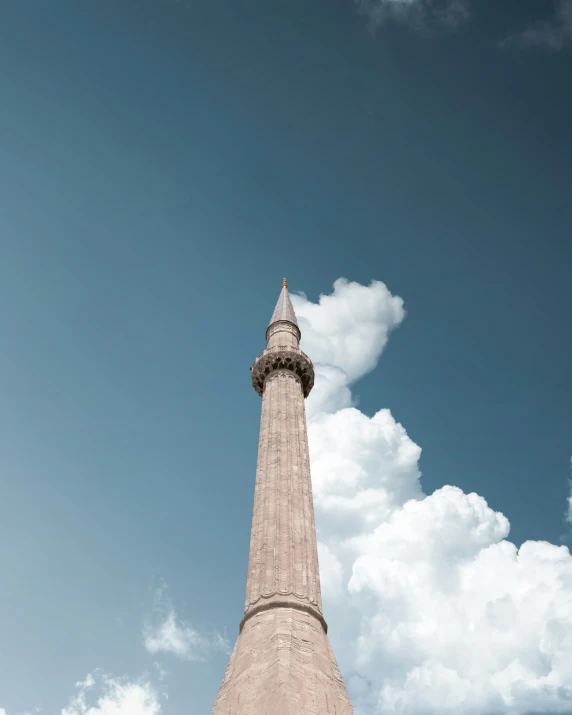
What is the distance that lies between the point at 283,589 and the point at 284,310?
17974mm

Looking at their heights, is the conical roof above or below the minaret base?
above

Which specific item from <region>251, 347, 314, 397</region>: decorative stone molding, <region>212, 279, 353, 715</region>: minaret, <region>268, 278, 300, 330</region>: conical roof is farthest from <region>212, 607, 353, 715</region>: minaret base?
<region>268, 278, 300, 330</region>: conical roof

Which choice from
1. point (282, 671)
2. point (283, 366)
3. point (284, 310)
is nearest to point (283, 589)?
point (282, 671)

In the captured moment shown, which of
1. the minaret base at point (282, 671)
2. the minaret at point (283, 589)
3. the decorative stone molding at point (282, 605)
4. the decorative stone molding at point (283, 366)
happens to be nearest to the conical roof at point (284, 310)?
the decorative stone molding at point (283, 366)

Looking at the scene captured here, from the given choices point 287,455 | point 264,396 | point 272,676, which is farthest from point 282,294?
point 272,676

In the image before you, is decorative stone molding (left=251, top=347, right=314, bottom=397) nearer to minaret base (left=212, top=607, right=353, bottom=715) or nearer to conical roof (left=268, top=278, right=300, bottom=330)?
conical roof (left=268, top=278, right=300, bottom=330)

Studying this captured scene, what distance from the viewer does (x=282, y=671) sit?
1491cm

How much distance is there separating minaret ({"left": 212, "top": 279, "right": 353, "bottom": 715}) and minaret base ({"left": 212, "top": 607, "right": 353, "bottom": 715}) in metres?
0.03

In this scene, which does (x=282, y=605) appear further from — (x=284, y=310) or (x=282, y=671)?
(x=284, y=310)

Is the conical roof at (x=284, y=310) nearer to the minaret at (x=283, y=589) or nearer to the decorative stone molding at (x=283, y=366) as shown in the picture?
the decorative stone molding at (x=283, y=366)

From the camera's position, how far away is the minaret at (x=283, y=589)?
1484 centimetres

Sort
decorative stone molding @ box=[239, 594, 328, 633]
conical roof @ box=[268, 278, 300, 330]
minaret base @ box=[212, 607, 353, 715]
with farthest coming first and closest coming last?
conical roof @ box=[268, 278, 300, 330], decorative stone molding @ box=[239, 594, 328, 633], minaret base @ box=[212, 607, 353, 715]

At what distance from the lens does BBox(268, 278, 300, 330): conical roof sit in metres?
32.5

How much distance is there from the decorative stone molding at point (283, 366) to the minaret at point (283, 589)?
0.18ft
